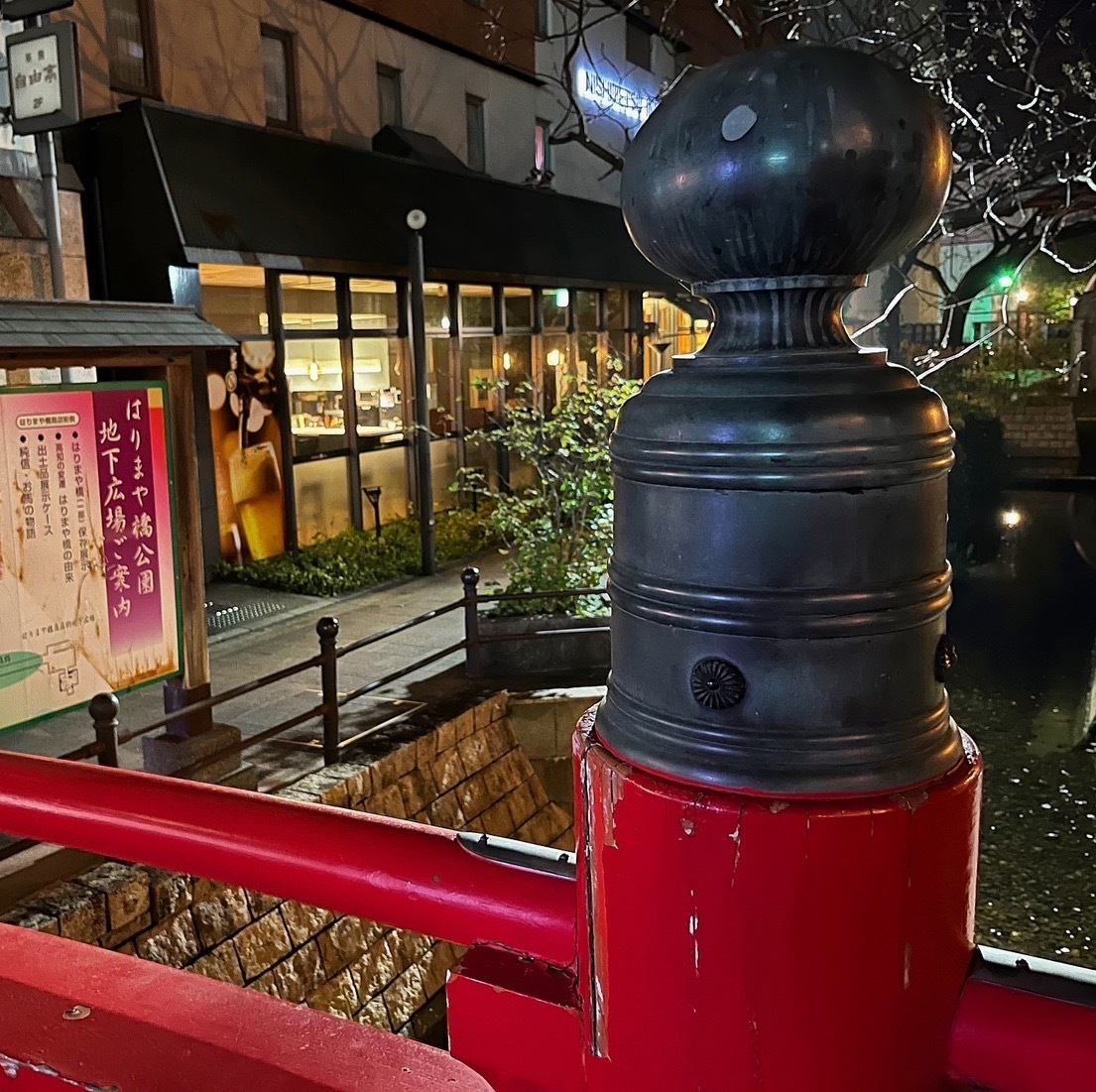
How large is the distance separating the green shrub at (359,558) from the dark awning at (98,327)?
573 centimetres

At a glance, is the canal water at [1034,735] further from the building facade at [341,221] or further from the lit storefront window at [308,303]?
the lit storefront window at [308,303]

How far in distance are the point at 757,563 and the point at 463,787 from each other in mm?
6673

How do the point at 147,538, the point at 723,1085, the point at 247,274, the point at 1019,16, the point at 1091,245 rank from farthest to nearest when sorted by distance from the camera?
1. the point at 1091,245
2. the point at 1019,16
3. the point at 247,274
4. the point at 147,538
5. the point at 723,1085

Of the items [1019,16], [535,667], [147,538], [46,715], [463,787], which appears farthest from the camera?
[1019,16]

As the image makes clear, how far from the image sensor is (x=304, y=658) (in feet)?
29.5

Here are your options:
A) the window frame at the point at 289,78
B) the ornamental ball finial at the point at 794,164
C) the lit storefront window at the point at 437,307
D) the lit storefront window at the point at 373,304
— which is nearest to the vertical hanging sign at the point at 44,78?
the window frame at the point at 289,78

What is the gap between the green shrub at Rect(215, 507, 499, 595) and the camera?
37.9 feet

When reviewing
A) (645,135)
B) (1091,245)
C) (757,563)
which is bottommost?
(757,563)

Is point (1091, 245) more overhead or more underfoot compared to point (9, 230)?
more overhead

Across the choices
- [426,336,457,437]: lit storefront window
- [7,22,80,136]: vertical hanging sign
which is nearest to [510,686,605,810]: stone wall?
[7,22,80,136]: vertical hanging sign

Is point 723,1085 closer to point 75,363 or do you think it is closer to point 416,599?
point 75,363

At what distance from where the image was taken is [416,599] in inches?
Result: 443

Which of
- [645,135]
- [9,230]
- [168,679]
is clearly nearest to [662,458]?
[645,135]

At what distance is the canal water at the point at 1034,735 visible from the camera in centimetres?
741
